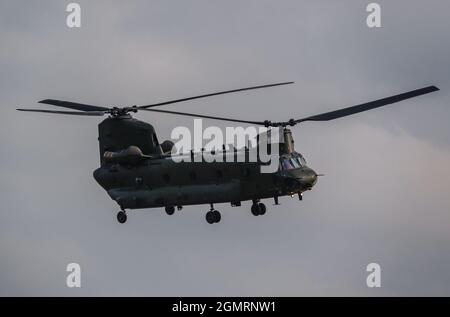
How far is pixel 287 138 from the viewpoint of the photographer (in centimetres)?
6494

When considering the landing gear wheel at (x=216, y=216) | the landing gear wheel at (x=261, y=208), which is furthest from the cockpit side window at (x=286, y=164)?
the landing gear wheel at (x=216, y=216)

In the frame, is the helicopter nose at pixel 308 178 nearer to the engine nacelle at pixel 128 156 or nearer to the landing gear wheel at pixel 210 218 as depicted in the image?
the landing gear wheel at pixel 210 218

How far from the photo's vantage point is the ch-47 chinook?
64250 millimetres

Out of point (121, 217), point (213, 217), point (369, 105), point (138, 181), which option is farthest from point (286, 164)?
point (121, 217)

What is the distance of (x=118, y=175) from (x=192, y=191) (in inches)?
265

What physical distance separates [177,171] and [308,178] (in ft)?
29.5

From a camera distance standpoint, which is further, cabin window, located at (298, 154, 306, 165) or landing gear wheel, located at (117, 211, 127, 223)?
landing gear wheel, located at (117, 211, 127, 223)

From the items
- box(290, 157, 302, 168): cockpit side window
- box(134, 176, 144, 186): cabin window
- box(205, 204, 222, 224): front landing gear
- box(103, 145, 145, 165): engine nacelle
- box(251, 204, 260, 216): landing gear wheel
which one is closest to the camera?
box(290, 157, 302, 168): cockpit side window

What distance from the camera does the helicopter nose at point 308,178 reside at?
63812 millimetres

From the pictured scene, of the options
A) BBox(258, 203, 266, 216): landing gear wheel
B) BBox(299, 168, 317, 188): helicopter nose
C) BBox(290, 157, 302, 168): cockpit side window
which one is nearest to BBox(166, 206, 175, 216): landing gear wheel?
BBox(258, 203, 266, 216): landing gear wheel

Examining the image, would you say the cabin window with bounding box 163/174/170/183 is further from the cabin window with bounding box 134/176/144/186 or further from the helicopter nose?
the helicopter nose

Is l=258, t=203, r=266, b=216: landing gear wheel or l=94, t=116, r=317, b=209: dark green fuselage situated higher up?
l=94, t=116, r=317, b=209: dark green fuselage

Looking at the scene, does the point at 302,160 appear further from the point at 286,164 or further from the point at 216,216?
the point at 216,216
